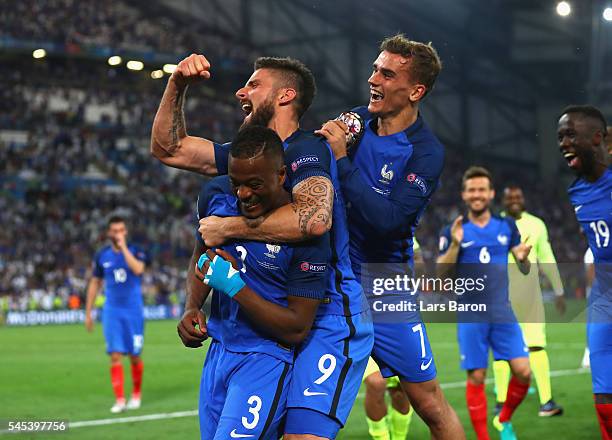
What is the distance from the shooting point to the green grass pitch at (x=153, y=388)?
977 cm

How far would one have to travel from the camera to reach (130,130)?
39.6 m

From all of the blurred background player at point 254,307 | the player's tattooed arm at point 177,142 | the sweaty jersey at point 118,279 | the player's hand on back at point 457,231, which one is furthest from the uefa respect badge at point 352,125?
the sweaty jersey at point 118,279

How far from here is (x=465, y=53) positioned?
146ft

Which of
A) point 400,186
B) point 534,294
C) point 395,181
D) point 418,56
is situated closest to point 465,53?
point 534,294

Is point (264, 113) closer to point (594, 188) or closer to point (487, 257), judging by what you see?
point (594, 188)

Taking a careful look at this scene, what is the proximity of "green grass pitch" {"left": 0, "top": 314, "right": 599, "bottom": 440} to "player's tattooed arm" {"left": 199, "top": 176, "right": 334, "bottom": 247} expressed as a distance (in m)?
5.53

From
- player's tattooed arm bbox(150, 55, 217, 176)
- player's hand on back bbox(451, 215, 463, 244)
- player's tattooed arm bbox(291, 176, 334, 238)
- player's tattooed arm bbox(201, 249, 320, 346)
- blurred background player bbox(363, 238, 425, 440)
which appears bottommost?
blurred background player bbox(363, 238, 425, 440)

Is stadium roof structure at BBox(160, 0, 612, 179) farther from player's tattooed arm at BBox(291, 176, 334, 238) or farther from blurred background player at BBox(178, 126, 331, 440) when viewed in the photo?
blurred background player at BBox(178, 126, 331, 440)

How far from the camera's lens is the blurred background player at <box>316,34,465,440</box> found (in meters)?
5.42

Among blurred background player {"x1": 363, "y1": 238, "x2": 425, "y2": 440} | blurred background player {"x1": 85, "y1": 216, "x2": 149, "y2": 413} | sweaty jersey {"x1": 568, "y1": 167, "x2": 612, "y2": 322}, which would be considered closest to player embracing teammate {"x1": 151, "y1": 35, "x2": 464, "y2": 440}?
sweaty jersey {"x1": 568, "y1": 167, "x2": 612, "y2": 322}

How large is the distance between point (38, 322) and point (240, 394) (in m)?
25.8

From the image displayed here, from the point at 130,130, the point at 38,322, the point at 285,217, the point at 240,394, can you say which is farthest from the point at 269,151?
the point at 130,130

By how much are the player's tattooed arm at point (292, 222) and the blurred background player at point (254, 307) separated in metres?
0.06

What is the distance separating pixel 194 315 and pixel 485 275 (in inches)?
215
